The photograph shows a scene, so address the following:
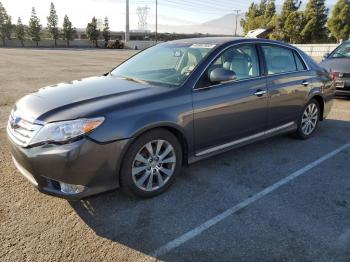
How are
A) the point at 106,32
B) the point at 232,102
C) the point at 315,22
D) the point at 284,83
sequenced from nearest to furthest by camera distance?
the point at 232,102 → the point at 284,83 → the point at 315,22 → the point at 106,32

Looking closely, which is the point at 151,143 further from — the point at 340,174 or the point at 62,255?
the point at 340,174

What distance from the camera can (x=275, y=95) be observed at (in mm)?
4691

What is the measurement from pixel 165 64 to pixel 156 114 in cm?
124

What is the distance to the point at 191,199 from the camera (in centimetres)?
354

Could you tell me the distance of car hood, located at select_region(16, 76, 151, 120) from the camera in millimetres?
3248

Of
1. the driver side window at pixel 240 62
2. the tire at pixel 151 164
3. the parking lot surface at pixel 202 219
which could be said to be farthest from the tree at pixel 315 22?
the tire at pixel 151 164

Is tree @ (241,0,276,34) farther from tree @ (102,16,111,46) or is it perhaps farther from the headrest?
the headrest

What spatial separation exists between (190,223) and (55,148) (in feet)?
4.51

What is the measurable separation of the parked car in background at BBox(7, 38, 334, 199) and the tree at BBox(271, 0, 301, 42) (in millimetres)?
41741

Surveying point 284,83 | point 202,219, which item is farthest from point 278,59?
point 202,219

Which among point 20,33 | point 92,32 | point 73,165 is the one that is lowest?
point 73,165

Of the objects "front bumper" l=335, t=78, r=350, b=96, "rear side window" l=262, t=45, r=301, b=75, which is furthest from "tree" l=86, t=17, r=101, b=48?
"rear side window" l=262, t=45, r=301, b=75

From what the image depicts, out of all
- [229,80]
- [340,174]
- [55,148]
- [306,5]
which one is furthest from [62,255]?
[306,5]

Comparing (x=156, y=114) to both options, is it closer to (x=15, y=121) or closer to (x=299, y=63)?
(x=15, y=121)
